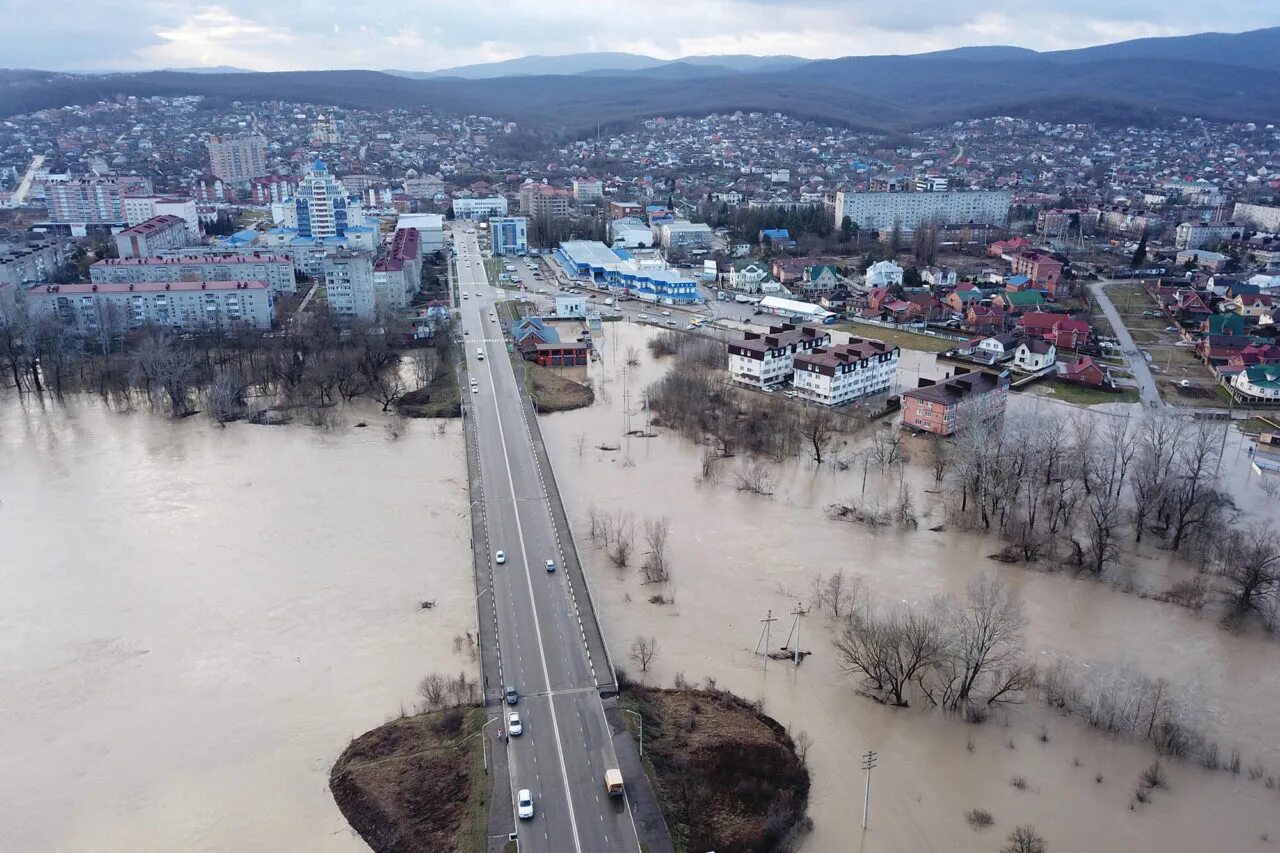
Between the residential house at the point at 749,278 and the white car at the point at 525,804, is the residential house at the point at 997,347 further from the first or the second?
the white car at the point at 525,804

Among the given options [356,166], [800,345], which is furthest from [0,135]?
[800,345]

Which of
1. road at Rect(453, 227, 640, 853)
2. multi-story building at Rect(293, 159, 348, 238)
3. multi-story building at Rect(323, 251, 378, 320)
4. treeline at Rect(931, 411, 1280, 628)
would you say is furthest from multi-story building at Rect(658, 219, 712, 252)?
treeline at Rect(931, 411, 1280, 628)

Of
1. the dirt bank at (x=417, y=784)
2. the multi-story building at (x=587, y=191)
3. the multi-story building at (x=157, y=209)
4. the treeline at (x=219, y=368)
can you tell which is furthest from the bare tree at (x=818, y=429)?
the multi-story building at (x=587, y=191)

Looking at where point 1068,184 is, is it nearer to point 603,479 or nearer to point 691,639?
point 603,479

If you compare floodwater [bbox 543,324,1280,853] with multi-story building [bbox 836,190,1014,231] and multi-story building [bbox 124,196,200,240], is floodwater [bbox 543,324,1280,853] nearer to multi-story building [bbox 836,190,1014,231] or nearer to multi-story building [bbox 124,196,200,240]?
multi-story building [bbox 836,190,1014,231]

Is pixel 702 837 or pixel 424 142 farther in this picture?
pixel 424 142
